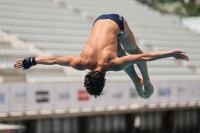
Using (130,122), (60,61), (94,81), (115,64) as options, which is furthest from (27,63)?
(130,122)

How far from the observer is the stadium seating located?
71.8ft

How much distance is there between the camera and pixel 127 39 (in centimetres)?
903

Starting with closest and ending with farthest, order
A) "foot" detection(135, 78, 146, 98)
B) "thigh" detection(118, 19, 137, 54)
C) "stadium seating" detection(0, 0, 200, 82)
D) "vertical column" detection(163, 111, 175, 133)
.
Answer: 1. "thigh" detection(118, 19, 137, 54)
2. "foot" detection(135, 78, 146, 98)
3. "stadium seating" detection(0, 0, 200, 82)
4. "vertical column" detection(163, 111, 175, 133)

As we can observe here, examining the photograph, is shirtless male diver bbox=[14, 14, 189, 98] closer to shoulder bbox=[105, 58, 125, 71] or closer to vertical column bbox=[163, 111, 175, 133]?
shoulder bbox=[105, 58, 125, 71]

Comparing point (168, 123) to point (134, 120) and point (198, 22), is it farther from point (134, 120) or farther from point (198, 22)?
point (198, 22)

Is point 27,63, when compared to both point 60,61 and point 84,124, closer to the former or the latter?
point 60,61

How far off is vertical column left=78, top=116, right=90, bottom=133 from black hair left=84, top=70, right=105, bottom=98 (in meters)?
14.0

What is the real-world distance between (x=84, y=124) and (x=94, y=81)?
46.8 feet

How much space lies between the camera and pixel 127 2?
33.4m

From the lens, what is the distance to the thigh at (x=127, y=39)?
8862mm

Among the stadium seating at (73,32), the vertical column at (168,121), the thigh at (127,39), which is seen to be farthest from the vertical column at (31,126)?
the thigh at (127,39)

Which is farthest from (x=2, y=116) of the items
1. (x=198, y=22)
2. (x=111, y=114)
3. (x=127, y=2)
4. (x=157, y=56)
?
(x=198, y=22)

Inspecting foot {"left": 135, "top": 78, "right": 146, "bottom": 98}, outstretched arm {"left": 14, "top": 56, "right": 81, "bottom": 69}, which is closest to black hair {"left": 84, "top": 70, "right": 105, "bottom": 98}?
outstretched arm {"left": 14, "top": 56, "right": 81, "bottom": 69}

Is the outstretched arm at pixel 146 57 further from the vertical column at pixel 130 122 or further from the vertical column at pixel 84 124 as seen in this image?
the vertical column at pixel 130 122
